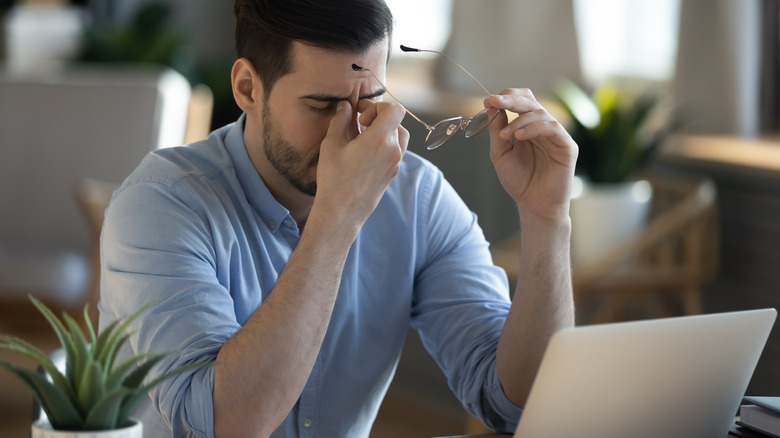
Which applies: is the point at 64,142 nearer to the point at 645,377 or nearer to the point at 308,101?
the point at 308,101

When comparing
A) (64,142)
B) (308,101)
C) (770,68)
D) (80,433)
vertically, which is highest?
(308,101)

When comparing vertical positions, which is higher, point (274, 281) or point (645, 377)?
point (645, 377)

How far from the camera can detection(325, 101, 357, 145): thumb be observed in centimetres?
135

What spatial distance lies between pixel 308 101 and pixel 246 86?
15 centimetres

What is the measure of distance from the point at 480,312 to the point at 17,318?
10.2ft

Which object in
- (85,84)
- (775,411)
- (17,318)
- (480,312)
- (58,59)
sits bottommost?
(17,318)

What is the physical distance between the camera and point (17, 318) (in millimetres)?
4102

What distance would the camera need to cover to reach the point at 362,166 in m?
1.30

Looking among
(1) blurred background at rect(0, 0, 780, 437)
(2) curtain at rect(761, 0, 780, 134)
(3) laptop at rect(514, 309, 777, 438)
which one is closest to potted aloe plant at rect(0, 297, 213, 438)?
(3) laptop at rect(514, 309, 777, 438)

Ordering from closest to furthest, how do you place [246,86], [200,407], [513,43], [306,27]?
[200,407]
[306,27]
[246,86]
[513,43]

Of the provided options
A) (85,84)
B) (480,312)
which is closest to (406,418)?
(85,84)

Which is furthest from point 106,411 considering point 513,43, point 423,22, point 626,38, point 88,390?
point 423,22

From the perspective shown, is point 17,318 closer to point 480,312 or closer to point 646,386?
point 480,312

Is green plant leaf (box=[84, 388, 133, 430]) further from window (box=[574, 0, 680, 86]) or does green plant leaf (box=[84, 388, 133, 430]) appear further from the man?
window (box=[574, 0, 680, 86])
